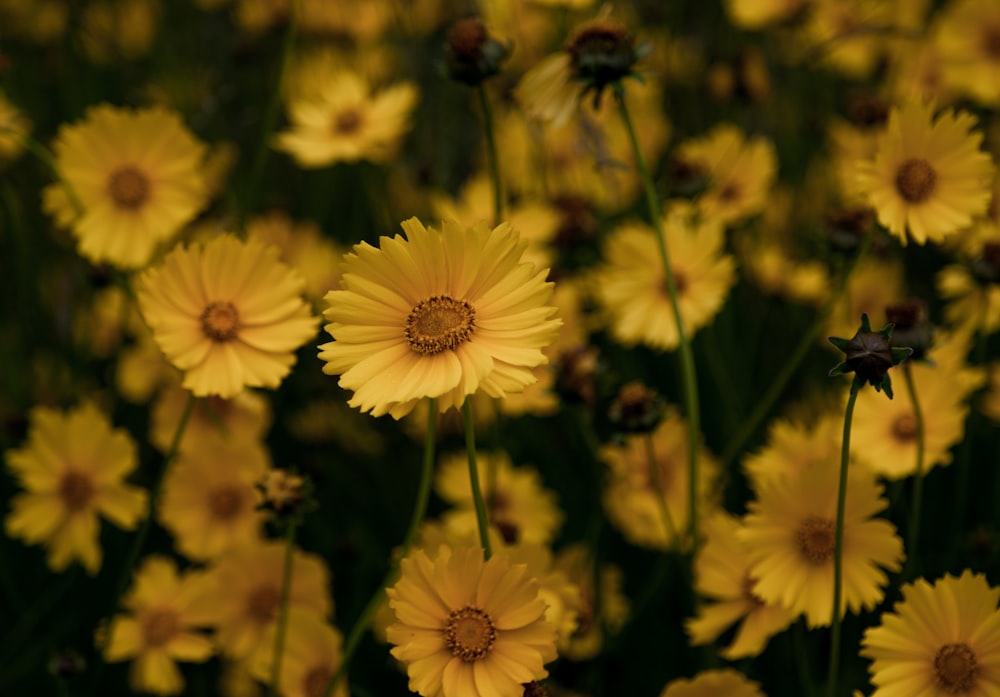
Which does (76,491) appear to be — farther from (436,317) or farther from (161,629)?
(436,317)

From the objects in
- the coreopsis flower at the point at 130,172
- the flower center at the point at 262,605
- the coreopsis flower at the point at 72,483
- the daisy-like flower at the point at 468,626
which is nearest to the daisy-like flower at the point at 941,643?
the daisy-like flower at the point at 468,626

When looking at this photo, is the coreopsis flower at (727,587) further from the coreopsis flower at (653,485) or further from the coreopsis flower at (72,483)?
the coreopsis flower at (72,483)

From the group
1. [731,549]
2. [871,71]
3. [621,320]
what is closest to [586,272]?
[621,320]

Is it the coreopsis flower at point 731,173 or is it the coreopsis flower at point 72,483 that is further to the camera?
the coreopsis flower at point 731,173

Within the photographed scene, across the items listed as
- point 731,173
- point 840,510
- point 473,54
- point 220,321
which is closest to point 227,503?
point 220,321

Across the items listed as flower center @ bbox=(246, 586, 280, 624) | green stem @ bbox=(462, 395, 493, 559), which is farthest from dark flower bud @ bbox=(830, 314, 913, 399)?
flower center @ bbox=(246, 586, 280, 624)

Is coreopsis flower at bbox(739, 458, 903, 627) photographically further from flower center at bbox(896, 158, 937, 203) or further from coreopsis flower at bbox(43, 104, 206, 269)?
coreopsis flower at bbox(43, 104, 206, 269)
